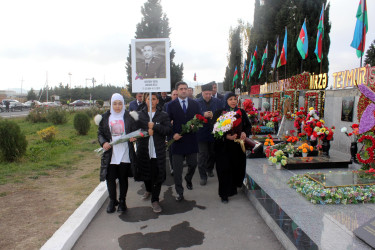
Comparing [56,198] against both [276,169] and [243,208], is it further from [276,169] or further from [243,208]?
[276,169]

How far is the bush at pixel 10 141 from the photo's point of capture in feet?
24.4

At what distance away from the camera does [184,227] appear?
3691mm

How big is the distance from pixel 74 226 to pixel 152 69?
253 cm

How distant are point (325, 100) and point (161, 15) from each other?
26994 millimetres

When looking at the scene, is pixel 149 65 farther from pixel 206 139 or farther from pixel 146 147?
pixel 206 139

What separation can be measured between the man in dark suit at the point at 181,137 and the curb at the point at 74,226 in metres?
1.34

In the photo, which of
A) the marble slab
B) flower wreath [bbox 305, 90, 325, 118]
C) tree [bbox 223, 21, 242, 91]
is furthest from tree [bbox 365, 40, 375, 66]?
the marble slab

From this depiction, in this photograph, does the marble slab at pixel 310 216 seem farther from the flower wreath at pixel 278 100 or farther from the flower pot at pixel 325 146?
the flower wreath at pixel 278 100

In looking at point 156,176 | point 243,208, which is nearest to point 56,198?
point 156,176

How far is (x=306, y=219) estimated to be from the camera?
3.51 meters

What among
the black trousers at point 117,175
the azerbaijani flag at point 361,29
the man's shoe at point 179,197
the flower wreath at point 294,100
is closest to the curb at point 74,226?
the black trousers at point 117,175

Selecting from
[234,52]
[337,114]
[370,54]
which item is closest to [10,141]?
[337,114]

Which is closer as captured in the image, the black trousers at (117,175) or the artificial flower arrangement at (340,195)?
the artificial flower arrangement at (340,195)

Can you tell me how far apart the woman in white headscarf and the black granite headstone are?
118 inches
